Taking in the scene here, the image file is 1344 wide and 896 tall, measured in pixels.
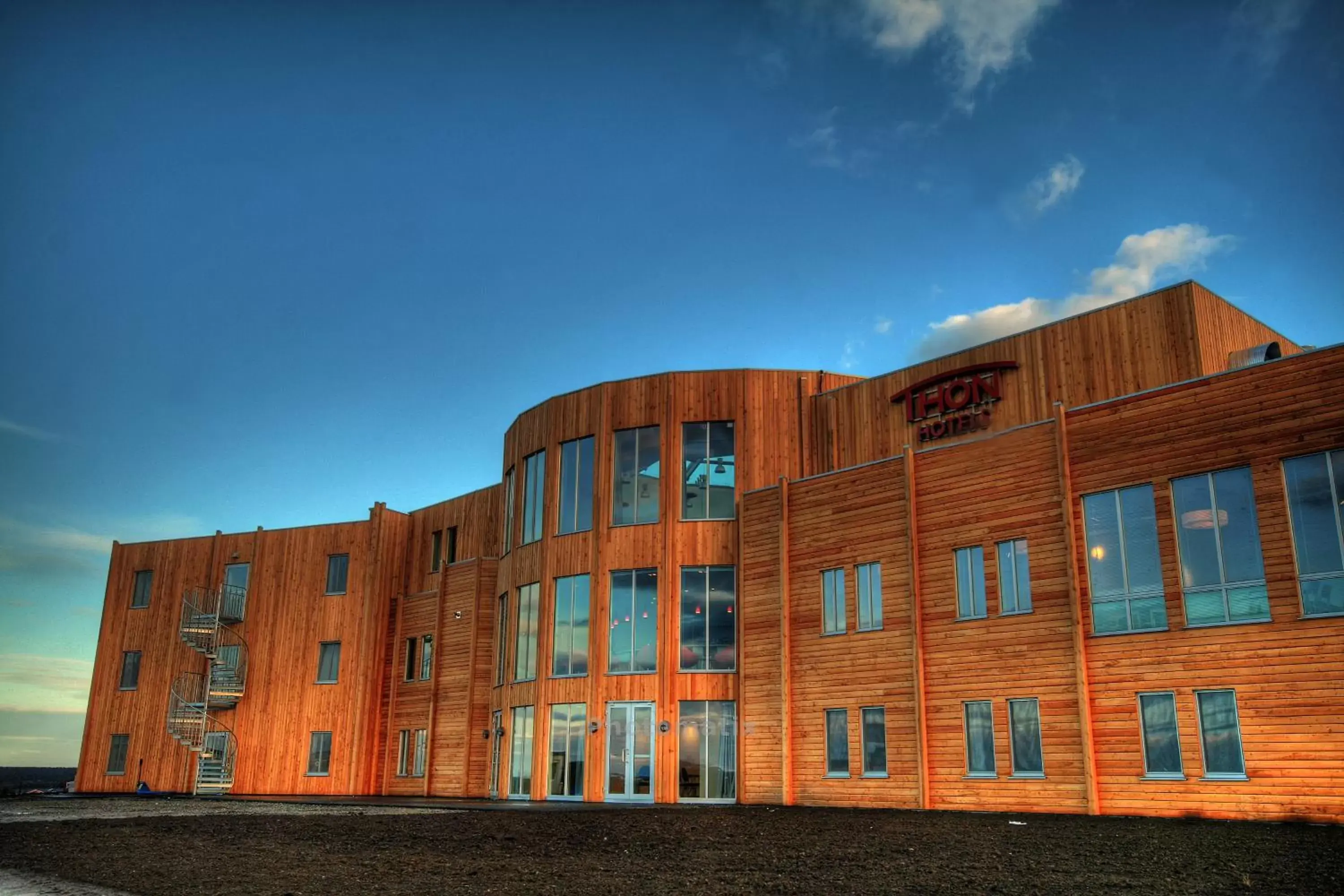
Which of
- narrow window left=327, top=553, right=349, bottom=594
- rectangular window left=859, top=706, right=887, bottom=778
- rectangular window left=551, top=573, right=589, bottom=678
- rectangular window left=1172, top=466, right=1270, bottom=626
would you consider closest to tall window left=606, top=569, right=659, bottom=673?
rectangular window left=551, top=573, right=589, bottom=678

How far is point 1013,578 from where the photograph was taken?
67.1ft

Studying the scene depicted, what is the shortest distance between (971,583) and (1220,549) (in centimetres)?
485

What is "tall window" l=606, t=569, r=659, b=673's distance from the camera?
87.2 feet

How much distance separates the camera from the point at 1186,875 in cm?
1011

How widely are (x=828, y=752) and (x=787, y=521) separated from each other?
526cm

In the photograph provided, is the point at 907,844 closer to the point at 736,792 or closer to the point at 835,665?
the point at 835,665

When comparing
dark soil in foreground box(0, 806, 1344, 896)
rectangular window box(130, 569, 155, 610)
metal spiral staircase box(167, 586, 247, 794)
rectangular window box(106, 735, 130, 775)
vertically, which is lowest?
dark soil in foreground box(0, 806, 1344, 896)

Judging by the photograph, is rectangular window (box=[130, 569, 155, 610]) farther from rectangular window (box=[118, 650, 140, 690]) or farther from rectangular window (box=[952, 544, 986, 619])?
rectangular window (box=[952, 544, 986, 619])

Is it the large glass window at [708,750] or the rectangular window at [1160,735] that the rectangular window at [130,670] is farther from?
the rectangular window at [1160,735]

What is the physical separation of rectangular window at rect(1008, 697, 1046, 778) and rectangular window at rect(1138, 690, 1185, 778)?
190 cm

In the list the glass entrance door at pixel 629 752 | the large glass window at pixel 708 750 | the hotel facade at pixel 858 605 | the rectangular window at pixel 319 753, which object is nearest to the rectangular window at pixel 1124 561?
the hotel facade at pixel 858 605

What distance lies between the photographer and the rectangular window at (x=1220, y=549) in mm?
17078

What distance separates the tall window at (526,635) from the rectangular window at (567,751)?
1.73 m

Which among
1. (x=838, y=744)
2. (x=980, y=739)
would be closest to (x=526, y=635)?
(x=838, y=744)
